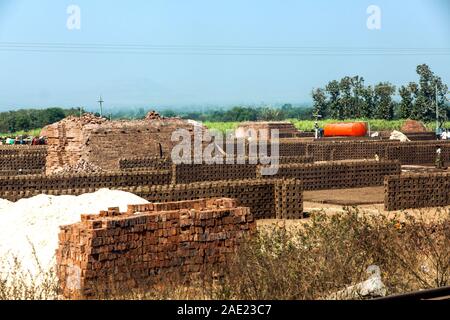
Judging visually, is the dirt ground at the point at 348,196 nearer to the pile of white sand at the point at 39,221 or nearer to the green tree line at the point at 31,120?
the pile of white sand at the point at 39,221

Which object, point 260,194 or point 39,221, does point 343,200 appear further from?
point 39,221

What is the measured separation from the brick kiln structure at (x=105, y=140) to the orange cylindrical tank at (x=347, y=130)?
27093mm

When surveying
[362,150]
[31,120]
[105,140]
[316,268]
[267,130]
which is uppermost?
[316,268]

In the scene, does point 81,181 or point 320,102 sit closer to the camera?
point 81,181

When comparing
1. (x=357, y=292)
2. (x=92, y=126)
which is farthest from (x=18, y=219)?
(x=92, y=126)

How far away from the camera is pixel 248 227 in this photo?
1273cm

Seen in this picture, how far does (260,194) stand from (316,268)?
10434 mm

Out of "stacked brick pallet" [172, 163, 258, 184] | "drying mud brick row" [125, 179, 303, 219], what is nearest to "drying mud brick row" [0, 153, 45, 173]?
"stacked brick pallet" [172, 163, 258, 184]

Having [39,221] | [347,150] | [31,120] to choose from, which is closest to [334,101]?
[31,120]

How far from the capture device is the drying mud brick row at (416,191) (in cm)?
2120

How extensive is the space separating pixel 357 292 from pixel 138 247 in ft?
10.8

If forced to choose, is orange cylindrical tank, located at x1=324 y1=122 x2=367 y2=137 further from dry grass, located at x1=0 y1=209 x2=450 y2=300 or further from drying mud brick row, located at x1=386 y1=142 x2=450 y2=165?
dry grass, located at x1=0 y1=209 x2=450 y2=300

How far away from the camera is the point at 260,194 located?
20594 mm

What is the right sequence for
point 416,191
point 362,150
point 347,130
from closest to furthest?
point 416,191
point 362,150
point 347,130
